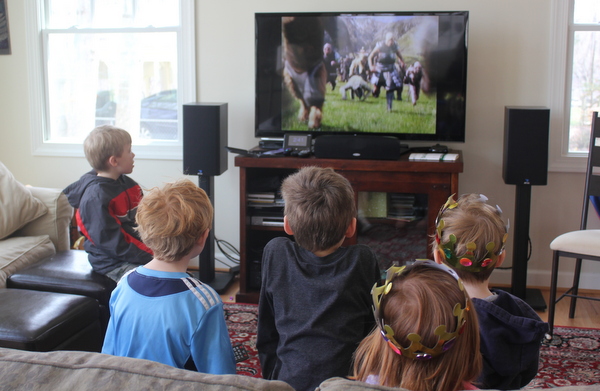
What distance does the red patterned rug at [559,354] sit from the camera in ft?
8.87

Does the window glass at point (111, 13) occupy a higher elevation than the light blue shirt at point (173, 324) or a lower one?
higher

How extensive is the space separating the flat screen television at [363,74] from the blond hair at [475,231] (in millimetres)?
2025

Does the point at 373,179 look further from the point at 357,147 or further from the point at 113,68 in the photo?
the point at 113,68

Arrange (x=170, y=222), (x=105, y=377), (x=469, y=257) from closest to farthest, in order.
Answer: (x=105, y=377)
(x=469, y=257)
(x=170, y=222)

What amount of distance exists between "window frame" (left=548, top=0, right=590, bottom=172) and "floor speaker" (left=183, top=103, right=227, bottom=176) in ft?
6.59

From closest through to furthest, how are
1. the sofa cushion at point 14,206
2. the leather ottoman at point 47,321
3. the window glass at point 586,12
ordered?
the leather ottoman at point 47,321 < the sofa cushion at point 14,206 < the window glass at point 586,12

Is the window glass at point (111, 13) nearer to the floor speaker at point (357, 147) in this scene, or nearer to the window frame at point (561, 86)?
the floor speaker at point (357, 147)

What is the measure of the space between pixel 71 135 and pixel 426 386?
3937mm

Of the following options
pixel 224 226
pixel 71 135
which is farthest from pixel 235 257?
pixel 71 135

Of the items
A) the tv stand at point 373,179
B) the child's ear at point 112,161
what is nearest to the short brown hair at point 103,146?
the child's ear at point 112,161

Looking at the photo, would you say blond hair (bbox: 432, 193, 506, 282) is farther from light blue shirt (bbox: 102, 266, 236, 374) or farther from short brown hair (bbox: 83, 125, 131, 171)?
short brown hair (bbox: 83, 125, 131, 171)

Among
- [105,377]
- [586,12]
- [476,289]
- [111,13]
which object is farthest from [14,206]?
[586,12]

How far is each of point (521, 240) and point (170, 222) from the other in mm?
2384

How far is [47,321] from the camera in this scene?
7.56 ft
